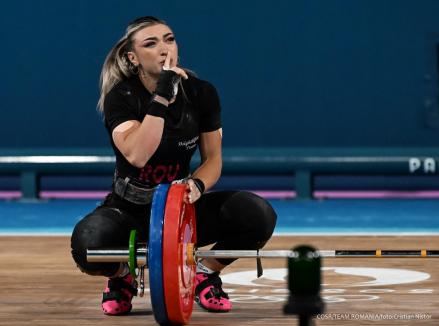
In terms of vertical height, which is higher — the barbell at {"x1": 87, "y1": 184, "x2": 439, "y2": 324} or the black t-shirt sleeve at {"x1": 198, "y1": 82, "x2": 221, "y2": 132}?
the black t-shirt sleeve at {"x1": 198, "y1": 82, "x2": 221, "y2": 132}

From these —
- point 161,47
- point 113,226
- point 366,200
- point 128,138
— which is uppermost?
point 161,47

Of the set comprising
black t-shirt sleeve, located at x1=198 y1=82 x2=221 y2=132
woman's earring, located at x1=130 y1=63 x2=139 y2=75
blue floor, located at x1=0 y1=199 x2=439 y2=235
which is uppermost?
woman's earring, located at x1=130 y1=63 x2=139 y2=75

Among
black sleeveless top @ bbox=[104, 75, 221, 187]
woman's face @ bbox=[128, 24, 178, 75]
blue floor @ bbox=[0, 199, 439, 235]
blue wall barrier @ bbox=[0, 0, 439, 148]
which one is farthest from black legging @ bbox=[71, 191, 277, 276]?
blue wall barrier @ bbox=[0, 0, 439, 148]

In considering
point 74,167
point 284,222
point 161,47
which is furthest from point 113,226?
point 74,167

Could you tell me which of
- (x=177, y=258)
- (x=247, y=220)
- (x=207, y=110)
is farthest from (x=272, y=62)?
(x=177, y=258)

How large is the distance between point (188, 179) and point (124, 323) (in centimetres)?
52

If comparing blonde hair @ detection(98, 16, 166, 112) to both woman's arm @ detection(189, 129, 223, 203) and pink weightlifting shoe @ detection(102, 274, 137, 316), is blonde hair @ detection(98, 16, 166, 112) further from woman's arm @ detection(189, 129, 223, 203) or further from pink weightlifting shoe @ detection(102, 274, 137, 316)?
pink weightlifting shoe @ detection(102, 274, 137, 316)

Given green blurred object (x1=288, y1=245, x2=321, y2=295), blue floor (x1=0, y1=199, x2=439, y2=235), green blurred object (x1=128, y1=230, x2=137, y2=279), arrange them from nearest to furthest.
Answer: green blurred object (x1=288, y1=245, x2=321, y2=295) < green blurred object (x1=128, y1=230, x2=137, y2=279) < blue floor (x1=0, y1=199, x2=439, y2=235)

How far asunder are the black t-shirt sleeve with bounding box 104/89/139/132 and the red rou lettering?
0.60 ft

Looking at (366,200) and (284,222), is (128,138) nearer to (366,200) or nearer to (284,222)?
(284,222)

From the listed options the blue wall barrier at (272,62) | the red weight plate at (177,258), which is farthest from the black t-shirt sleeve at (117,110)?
the blue wall barrier at (272,62)

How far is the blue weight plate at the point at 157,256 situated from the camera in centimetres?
322

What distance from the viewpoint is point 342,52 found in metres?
8.95

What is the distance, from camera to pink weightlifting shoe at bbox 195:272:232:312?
3.72 metres
